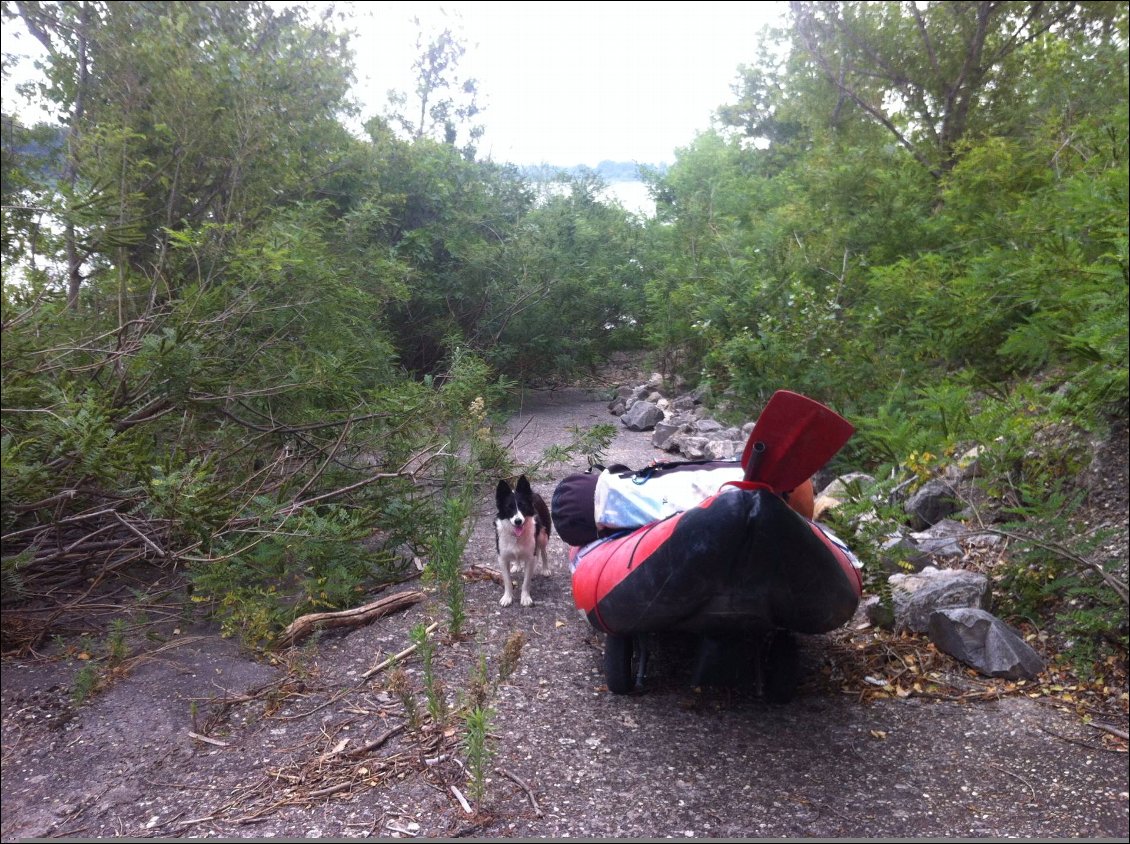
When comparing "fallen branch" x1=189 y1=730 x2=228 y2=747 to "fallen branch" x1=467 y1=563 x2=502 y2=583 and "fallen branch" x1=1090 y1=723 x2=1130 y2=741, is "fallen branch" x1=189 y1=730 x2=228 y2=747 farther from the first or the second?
"fallen branch" x1=1090 y1=723 x2=1130 y2=741

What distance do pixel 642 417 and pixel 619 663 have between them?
7842mm

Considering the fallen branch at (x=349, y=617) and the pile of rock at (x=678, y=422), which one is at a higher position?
the pile of rock at (x=678, y=422)

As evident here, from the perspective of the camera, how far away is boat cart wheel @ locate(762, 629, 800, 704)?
11.1 ft

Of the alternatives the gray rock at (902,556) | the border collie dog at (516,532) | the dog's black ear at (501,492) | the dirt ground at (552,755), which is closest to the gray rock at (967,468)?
the gray rock at (902,556)

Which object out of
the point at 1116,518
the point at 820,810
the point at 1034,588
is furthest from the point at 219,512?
the point at 1116,518

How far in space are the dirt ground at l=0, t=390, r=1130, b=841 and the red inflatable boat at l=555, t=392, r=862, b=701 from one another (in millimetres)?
491

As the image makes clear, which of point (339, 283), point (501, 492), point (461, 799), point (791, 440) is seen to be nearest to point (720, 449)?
point (501, 492)

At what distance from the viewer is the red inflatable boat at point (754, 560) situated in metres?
2.70

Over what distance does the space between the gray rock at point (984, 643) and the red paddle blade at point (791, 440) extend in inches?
60.5

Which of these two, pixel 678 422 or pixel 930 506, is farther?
pixel 678 422

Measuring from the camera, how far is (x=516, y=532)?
4.74 meters

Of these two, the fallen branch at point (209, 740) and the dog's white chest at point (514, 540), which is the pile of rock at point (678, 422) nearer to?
the dog's white chest at point (514, 540)

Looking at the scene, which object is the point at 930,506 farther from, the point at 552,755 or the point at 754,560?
the point at 552,755

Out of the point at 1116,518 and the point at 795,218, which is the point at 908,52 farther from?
the point at 795,218
